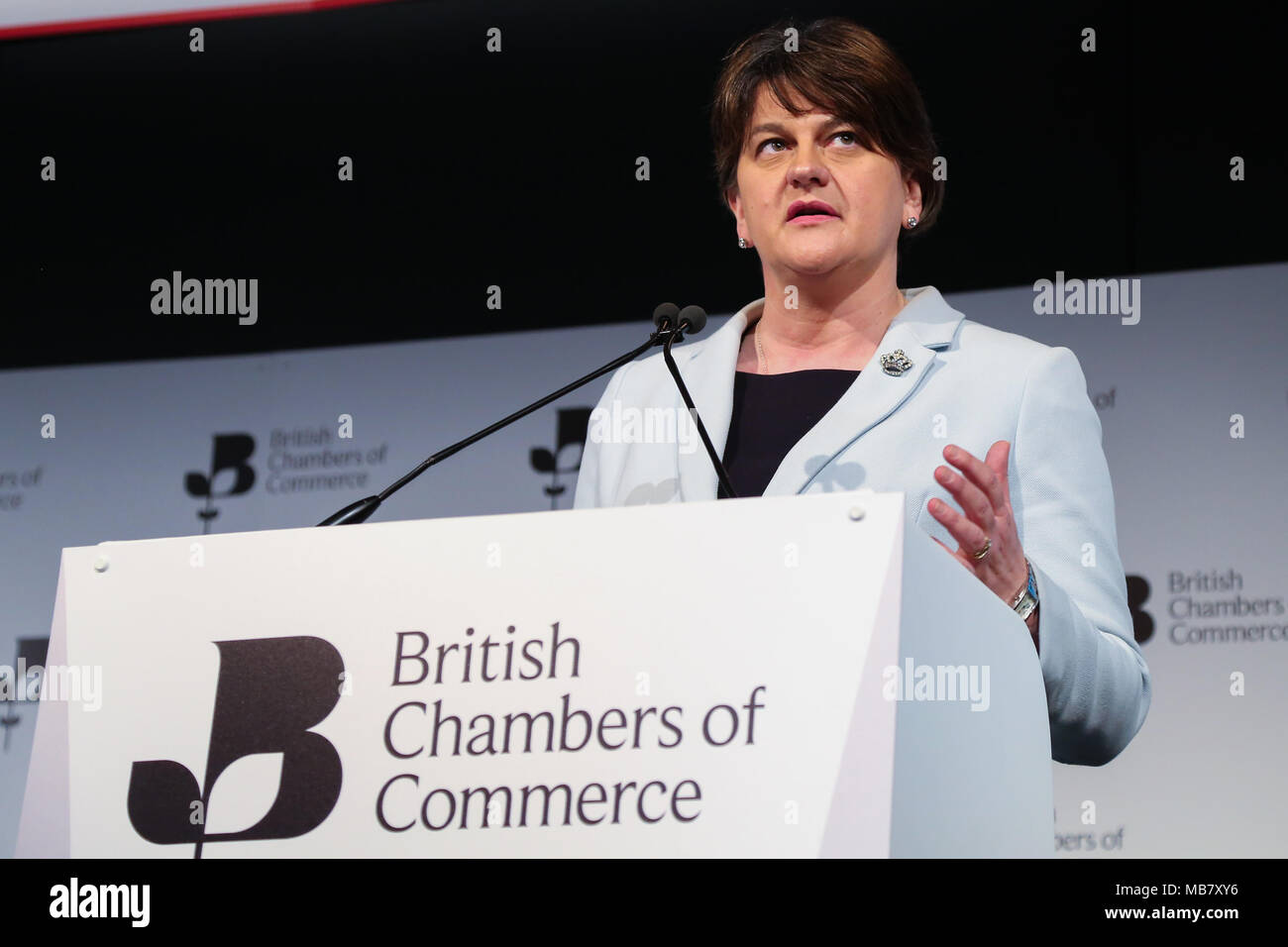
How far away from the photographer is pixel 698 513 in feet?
4.26

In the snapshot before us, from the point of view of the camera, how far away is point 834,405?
6.95 feet

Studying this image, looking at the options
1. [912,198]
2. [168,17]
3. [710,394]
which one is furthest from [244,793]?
[168,17]

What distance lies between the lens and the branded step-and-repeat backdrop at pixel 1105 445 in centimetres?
315

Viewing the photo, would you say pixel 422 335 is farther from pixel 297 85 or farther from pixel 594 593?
pixel 594 593

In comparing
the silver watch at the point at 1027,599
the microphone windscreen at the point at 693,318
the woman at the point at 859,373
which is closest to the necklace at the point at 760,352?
the woman at the point at 859,373

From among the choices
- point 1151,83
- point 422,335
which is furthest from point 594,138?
point 1151,83

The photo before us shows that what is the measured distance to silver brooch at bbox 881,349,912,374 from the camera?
82.5 inches

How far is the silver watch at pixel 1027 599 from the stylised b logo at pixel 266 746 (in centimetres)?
68

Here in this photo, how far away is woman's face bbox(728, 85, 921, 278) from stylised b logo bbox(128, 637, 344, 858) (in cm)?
109

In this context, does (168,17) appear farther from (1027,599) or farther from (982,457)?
(1027,599)

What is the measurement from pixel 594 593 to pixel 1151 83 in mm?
2597

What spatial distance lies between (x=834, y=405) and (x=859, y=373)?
3.3 inches

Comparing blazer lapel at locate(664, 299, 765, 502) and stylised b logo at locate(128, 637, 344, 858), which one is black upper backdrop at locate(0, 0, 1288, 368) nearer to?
blazer lapel at locate(664, 299, 765, 502)

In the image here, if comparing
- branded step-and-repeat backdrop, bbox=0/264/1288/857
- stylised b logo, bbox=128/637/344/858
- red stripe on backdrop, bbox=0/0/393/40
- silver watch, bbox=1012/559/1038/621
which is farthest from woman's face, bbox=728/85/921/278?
red stripe on backdrop, bbox=0/0/393/40
